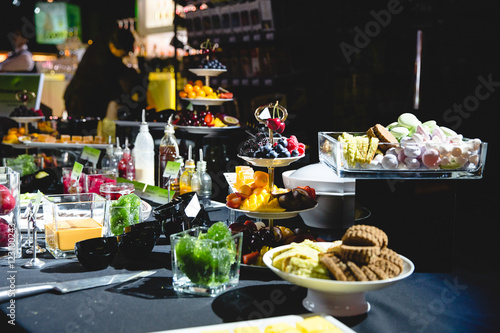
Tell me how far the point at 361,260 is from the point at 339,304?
123 mm

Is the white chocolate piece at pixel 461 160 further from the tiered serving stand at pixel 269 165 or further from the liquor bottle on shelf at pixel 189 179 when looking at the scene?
the liquor bottle on shelf at pixel 189 179

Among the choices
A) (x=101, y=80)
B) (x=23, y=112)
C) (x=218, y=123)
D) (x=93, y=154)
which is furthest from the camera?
(x=101, y=80)

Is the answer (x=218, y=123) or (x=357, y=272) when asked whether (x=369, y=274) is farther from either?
(x=218, y=123)

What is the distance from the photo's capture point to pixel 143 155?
2.95m

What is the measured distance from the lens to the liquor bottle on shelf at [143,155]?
2.95 meters

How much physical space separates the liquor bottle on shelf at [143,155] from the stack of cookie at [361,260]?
1.87m

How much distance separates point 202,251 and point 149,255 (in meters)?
0.46

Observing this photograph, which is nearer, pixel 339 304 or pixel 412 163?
pixel 339 304

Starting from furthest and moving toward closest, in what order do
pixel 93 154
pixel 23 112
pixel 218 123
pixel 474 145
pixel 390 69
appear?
pixel 390 69
pixel 23 112
pixel 218 123
pixel 93 154
pixel 474 145

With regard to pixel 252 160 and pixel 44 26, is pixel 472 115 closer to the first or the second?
pixel 252 160

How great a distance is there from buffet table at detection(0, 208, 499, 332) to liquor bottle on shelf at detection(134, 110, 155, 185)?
143cm

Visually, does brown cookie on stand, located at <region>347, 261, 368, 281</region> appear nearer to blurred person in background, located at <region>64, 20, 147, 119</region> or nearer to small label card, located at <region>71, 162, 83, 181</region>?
small label card, located at <region>71, 162, 83, 181</region>

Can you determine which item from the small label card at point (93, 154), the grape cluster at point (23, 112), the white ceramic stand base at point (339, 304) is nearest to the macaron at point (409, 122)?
the white ceramic stand base at point (339, 304)

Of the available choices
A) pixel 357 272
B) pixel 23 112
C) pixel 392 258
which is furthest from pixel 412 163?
pixel 23 112
